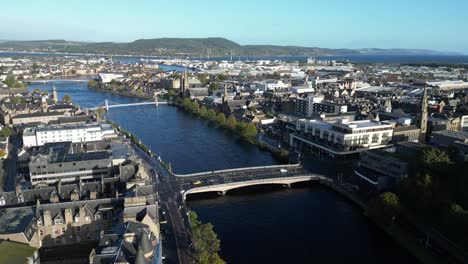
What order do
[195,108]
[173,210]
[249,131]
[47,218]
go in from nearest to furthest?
[47,218], [173,210], [249,131], [195,108]

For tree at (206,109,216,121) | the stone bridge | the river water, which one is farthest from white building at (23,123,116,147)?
tree at (206,109,216,121)

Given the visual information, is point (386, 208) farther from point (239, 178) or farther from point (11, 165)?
point (11, 165)

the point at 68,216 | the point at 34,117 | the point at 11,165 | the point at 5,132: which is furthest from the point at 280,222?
the point at 34,117

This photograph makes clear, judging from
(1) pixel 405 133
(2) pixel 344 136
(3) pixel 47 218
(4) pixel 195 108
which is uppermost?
(2) pixel 344 136

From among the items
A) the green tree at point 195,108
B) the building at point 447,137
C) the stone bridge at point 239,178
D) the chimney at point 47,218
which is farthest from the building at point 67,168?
the green tree at point 195,108

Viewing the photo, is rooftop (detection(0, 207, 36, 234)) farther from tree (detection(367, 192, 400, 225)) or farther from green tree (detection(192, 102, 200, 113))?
green tree (detection(192, 102, 200, 113))

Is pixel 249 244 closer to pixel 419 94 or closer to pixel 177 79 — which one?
pixel 419 94
